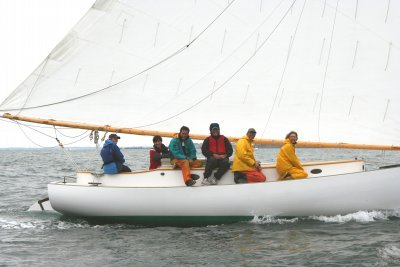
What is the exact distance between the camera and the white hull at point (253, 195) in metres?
9.33

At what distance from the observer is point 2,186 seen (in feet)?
61.5

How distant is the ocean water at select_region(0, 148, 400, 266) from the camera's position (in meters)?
7.46

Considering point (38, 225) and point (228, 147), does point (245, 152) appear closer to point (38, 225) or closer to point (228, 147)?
point (228, 147)

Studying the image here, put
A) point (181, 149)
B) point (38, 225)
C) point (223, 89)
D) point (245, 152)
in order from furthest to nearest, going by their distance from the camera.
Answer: point (223, 89)
point (38, 225)
point (181, 149)
point (245, 152)

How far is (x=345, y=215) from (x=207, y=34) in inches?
174

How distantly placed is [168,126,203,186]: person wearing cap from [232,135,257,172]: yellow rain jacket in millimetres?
838

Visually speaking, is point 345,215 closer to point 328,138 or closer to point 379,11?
point 328,138

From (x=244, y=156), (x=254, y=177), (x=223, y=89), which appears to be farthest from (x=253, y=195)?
(x=223, y=89)

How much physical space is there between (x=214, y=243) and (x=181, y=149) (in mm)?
2189

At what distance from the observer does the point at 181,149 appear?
9945 mm

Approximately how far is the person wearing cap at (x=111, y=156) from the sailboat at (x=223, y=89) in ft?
0.60

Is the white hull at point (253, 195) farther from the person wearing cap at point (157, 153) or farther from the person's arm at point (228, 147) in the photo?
the person wearing cap at point (157, 153)

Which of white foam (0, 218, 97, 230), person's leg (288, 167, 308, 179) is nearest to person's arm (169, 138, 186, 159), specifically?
person's leg (288, 167, 308, 179)

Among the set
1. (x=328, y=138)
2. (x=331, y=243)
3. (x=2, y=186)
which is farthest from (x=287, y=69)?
(x=2, y=186)
